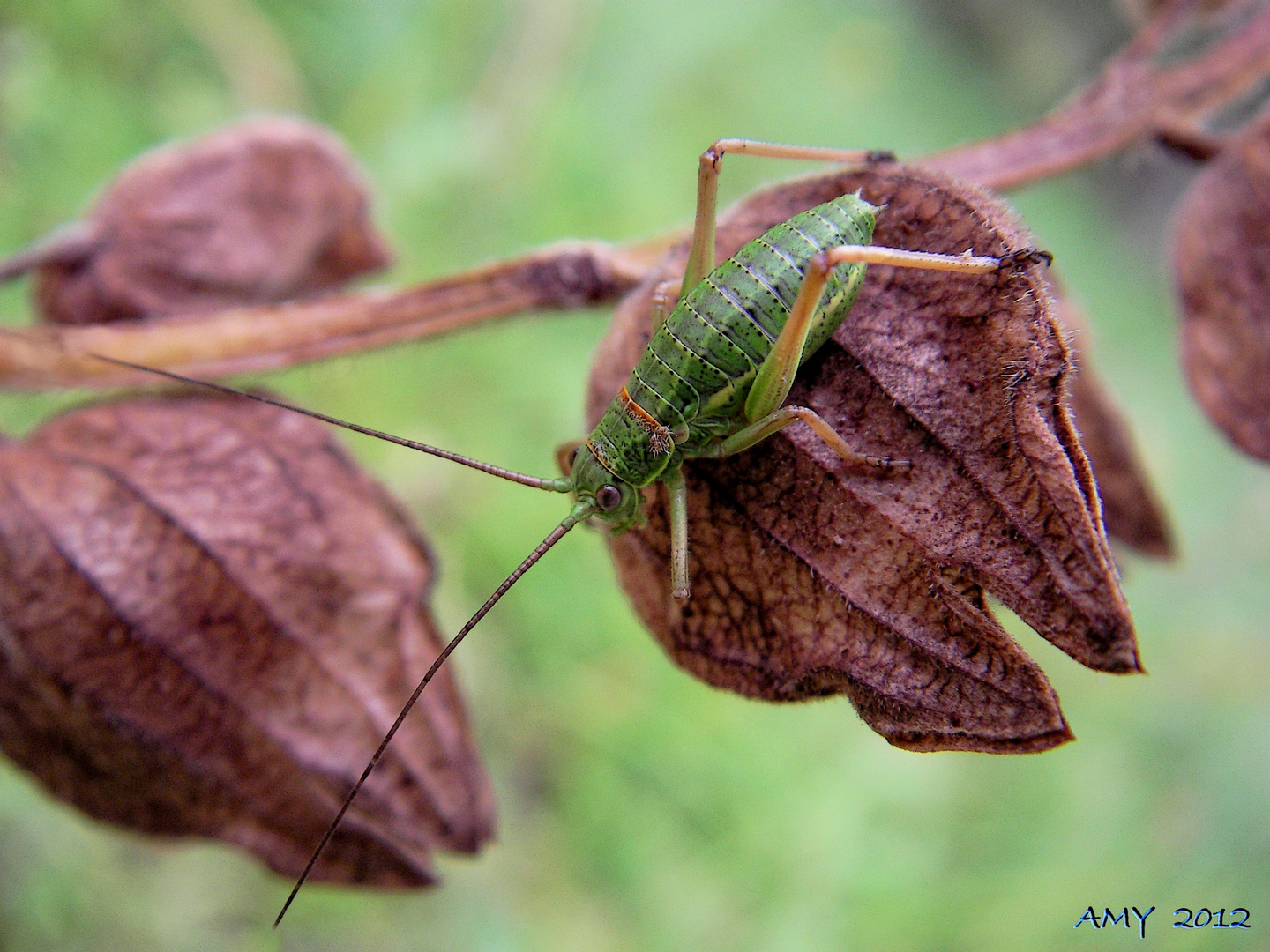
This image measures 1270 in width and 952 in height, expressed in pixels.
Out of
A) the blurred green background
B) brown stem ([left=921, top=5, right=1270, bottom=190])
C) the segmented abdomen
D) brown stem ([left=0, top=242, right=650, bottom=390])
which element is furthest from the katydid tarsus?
the blurred green background

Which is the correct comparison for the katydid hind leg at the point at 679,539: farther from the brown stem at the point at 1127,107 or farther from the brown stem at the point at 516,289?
the brown stem at the point at 1127,107

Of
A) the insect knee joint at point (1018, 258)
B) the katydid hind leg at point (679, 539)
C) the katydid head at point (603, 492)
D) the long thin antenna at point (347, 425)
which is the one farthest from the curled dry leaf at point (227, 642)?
the insect knee joint at point (1018, 258)

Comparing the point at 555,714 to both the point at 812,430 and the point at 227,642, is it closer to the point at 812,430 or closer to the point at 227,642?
the point at 227,642

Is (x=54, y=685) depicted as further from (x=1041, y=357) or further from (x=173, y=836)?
(x=1041, y=357)

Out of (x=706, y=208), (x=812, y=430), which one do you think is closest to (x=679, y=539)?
(x=812, y=430)

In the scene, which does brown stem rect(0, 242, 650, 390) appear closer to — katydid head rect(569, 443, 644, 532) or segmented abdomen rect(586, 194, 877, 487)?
segmented abdomen rect(586, 194, 877, 487)

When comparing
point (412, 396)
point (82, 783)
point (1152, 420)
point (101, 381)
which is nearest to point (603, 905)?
point (412, 396)
